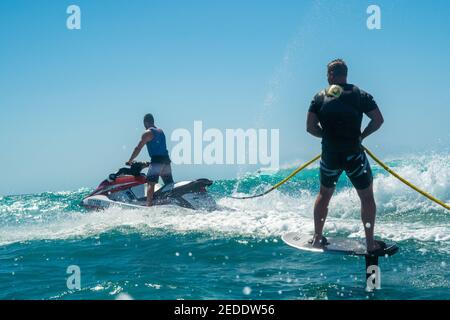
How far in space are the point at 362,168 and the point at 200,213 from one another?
624 centimetres

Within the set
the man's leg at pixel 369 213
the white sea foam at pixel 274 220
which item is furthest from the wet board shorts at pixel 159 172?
the man's leg at pixel 369 213

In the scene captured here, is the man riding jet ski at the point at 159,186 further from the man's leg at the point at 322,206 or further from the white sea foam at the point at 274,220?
the man's leg at the point at 322,206

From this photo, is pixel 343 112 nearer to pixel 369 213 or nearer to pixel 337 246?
pixel 369 213

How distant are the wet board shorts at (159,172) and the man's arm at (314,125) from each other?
6.95 metres

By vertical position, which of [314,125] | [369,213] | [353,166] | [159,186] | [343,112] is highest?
[343,112]

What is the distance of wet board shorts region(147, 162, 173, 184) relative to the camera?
1198 centimetres

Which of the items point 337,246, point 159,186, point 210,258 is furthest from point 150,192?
point 337,246

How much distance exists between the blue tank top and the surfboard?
6231 mm

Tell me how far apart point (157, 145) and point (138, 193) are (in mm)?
1833

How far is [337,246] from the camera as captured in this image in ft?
18.9

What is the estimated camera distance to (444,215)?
10.4m

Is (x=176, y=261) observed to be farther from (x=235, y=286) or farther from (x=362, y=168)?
(x=362, y=168)

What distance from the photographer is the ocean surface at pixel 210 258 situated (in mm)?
5355
